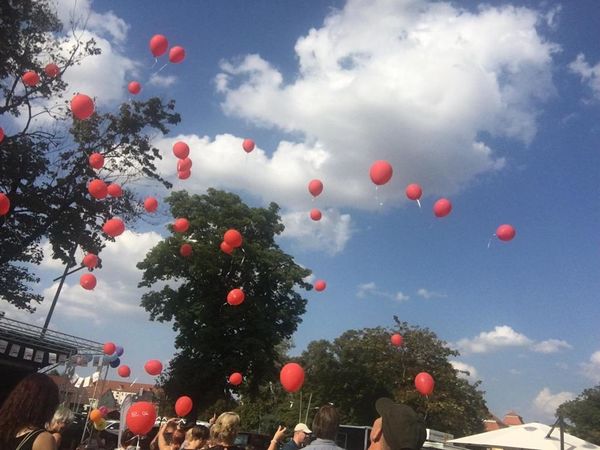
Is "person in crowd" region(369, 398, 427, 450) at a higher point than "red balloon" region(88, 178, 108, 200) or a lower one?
lower

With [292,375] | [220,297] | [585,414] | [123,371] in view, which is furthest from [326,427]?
[585,414]

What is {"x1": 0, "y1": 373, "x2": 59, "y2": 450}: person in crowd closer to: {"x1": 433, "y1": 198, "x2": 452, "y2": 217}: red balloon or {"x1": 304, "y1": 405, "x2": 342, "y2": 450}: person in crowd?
{"x1": 304, "y1": 405, "x2": 342, "y2": 450}: person in crowd

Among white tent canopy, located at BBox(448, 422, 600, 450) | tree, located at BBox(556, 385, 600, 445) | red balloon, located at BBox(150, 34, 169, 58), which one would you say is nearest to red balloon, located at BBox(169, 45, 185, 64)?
red balloon, located at BBox(150, 34, 169, 58)

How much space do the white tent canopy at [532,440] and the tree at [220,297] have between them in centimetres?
1127

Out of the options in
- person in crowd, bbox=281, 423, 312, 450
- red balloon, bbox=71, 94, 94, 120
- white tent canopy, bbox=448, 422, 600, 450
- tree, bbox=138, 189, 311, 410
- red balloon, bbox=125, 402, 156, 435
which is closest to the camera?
person in crowd, bbox=281, 423, 312, 450

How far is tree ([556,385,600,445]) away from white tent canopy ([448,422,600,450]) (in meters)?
36.1

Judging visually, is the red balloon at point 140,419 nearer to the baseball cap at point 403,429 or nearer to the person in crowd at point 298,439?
the person in crowd at point 298,439

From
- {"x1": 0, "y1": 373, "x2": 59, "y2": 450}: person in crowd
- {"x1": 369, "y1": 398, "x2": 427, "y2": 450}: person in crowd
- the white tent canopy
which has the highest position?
the white tent canopy

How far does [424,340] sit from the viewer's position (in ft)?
88.1

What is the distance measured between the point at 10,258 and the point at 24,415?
16585mm

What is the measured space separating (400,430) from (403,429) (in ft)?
0.05

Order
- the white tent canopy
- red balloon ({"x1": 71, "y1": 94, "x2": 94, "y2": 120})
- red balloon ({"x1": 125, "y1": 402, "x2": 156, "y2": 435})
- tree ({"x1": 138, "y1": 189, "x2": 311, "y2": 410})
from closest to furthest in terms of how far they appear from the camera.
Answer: red balloon ({"x1": 125, "y1": 402, "x2": 156, "y2": 435}) → red balloon ({"x1": 71, "y1": 94, "x2": 94, "y2": 120}) → the white tent canopy → tree ({"x1": 138, "y1": 189, "x2": 311, "y2": 410})

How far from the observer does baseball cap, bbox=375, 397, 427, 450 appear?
1.99 m

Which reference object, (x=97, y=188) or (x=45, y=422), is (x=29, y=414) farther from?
(x=97, y=188)
